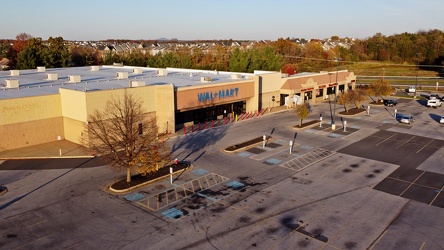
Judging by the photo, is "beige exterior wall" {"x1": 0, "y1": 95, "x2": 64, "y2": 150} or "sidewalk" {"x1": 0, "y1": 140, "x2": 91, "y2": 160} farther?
"beige exterior wall" {"x1": 0, "y1": 95, "x2": 64, "y2": 150}

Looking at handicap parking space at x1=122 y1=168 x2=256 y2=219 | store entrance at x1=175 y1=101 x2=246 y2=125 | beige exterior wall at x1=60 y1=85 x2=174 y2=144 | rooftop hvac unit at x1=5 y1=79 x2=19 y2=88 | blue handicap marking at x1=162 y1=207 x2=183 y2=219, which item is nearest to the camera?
blue handicap marking at x1=162 y1=207 x2=183 y2=219

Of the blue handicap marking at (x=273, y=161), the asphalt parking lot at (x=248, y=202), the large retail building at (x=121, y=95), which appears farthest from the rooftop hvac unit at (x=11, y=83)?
the blue handicap marking at (x=273, y=161)

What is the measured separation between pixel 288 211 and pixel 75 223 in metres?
12.9

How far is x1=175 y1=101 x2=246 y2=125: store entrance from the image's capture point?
4847 centimetres

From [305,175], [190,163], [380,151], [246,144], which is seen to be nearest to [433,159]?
[380,151]

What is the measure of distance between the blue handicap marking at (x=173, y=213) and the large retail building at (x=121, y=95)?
702 inches

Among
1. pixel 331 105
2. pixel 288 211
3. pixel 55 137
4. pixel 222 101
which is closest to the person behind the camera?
pixel 288 211

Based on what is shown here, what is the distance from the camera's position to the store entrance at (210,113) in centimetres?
4847

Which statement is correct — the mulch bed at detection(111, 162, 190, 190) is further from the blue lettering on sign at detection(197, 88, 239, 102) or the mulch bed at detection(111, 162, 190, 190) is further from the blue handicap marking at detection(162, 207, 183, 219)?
the blue lettering on sign at detection(197, 88, 239, 102)

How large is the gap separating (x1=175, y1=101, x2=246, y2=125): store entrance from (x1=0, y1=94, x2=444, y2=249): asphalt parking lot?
8.86m

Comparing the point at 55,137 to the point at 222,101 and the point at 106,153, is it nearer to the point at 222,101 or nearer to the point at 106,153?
the point at 106,153

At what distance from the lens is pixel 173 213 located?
23594 millimetres

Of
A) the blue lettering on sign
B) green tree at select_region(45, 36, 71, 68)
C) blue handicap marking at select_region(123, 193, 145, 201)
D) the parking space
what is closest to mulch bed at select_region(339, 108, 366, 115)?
the parking space

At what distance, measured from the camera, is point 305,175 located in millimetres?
30641
